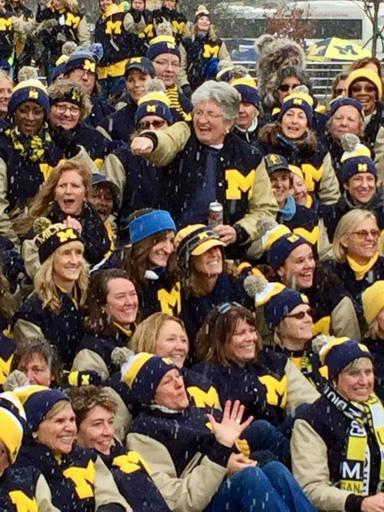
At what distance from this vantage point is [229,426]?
24.1ft

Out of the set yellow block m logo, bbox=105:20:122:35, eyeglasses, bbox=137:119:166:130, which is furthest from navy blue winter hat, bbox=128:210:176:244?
yellow block m logo, bbox=105:20:122:35

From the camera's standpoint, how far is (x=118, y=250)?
9.47 metres

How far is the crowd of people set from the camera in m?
7.27

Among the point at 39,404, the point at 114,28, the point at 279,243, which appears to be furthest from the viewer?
the point at 114,28

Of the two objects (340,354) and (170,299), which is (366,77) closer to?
(170,299)

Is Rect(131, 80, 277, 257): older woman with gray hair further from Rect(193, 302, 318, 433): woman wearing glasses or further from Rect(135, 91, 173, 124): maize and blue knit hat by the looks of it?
Rect(193, 302, 318, 433): woman wearing glasses

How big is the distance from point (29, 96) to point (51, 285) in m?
1.86

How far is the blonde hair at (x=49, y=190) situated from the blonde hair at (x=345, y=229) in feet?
4.90

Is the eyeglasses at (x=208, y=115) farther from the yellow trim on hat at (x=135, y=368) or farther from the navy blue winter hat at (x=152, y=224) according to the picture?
the yellow trim on hat at (x=135, y=368)

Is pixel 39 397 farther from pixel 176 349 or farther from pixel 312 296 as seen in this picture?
pixel 312 296

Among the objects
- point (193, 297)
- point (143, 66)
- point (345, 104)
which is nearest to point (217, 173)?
point (193, 297)

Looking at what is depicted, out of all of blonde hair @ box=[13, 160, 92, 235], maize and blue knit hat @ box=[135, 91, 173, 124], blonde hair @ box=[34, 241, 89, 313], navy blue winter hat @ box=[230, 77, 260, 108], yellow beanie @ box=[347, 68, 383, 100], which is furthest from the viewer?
yellow beanie @ box=[347, 68, 383, 100]

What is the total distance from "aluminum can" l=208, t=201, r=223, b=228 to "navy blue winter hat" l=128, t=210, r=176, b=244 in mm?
549

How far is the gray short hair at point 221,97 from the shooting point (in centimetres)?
914
